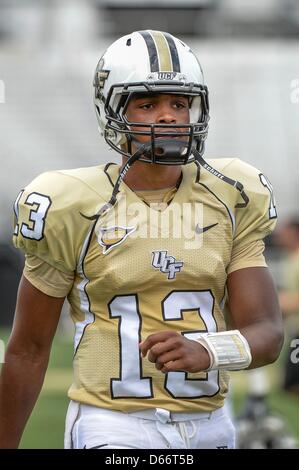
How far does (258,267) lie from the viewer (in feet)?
11.3

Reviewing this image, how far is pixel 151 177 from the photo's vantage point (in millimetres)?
3471

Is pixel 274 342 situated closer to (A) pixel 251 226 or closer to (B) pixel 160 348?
(A) pixel 251 226

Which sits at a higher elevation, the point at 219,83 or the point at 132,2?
the point at 132,2

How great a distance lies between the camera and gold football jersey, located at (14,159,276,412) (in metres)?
3.29

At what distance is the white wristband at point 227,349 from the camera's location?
3115 mm

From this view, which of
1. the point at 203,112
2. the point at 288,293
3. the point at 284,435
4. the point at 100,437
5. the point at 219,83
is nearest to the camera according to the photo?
the point at 100,437

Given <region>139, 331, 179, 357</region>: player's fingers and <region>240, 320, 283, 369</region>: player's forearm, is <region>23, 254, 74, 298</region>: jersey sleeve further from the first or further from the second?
<region>240, 320, 283, 369</region>: player's forearm

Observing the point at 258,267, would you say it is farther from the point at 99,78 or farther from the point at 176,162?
the point at 99,78

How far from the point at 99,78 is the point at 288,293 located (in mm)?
6469

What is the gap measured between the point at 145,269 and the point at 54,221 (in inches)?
12.2

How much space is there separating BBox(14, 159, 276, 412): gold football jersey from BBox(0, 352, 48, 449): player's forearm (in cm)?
15

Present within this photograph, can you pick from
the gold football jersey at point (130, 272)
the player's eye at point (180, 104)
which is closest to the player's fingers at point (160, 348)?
the gold football jersey at point (130, 272)

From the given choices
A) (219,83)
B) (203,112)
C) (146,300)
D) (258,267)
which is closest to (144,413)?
(146,300)

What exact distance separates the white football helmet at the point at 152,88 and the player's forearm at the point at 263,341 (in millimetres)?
555
